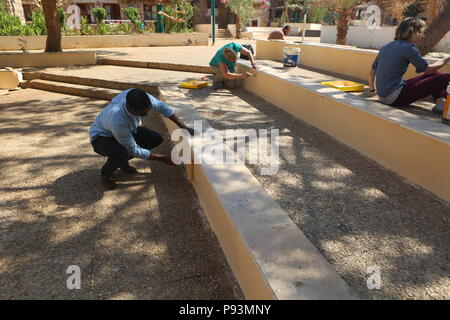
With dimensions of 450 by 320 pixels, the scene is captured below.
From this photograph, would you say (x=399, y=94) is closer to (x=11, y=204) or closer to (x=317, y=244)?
(x=317, y=244)

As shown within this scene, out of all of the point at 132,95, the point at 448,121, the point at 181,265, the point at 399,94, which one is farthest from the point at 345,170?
the point at 132,95

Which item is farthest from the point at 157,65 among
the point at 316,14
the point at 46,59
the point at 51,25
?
the point at 316,14

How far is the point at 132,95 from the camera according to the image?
2.90m

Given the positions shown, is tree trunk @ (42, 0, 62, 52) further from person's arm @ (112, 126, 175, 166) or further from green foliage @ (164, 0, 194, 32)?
person's arm @ (112, 126, 175, 166)

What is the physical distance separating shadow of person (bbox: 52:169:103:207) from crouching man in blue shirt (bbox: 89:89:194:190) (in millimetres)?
157

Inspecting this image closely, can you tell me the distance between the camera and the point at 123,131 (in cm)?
300

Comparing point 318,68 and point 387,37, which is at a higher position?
point 387,37

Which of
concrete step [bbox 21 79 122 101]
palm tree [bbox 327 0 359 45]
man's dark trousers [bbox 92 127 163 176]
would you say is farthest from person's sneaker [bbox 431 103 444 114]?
palm tree [bbox 327 0 359 45]

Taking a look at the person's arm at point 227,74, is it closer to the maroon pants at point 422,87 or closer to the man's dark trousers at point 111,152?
the maroon pants at point 422,87

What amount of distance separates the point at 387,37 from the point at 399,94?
13690mm

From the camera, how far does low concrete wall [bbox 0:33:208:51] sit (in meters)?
12.3

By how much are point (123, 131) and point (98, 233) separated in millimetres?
968
